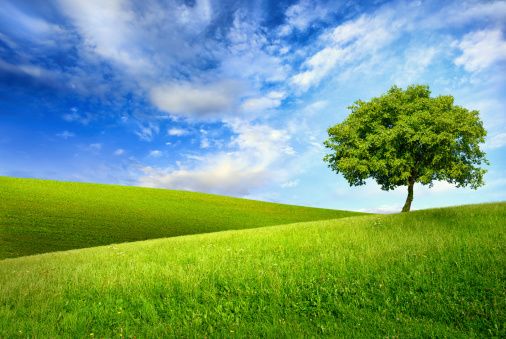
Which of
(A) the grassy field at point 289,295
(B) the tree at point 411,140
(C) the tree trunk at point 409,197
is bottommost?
(A) the grassy field at point 289,295

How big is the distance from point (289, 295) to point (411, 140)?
65.9 feet

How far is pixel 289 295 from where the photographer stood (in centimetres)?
619

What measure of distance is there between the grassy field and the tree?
48.8 ft

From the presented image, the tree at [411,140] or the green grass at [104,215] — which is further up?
the tree at [411,140]

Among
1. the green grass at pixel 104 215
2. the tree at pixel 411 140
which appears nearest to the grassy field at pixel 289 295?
the tree at pixel 411 140

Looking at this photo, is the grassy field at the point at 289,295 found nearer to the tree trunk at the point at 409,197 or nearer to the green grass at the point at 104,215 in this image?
the tree trunk at the point at 409,197

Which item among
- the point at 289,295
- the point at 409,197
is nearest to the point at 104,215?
the point at 409,197

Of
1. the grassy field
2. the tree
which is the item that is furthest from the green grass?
the tree

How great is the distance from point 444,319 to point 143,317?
613 centimetres

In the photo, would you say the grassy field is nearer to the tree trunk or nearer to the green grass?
the tree trunk

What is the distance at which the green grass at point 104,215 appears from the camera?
28750 mm

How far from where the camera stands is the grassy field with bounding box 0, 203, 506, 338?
16.7 feet

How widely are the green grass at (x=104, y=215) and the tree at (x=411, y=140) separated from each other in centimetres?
2446

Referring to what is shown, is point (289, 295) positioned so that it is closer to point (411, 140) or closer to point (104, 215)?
point (411, 140)
